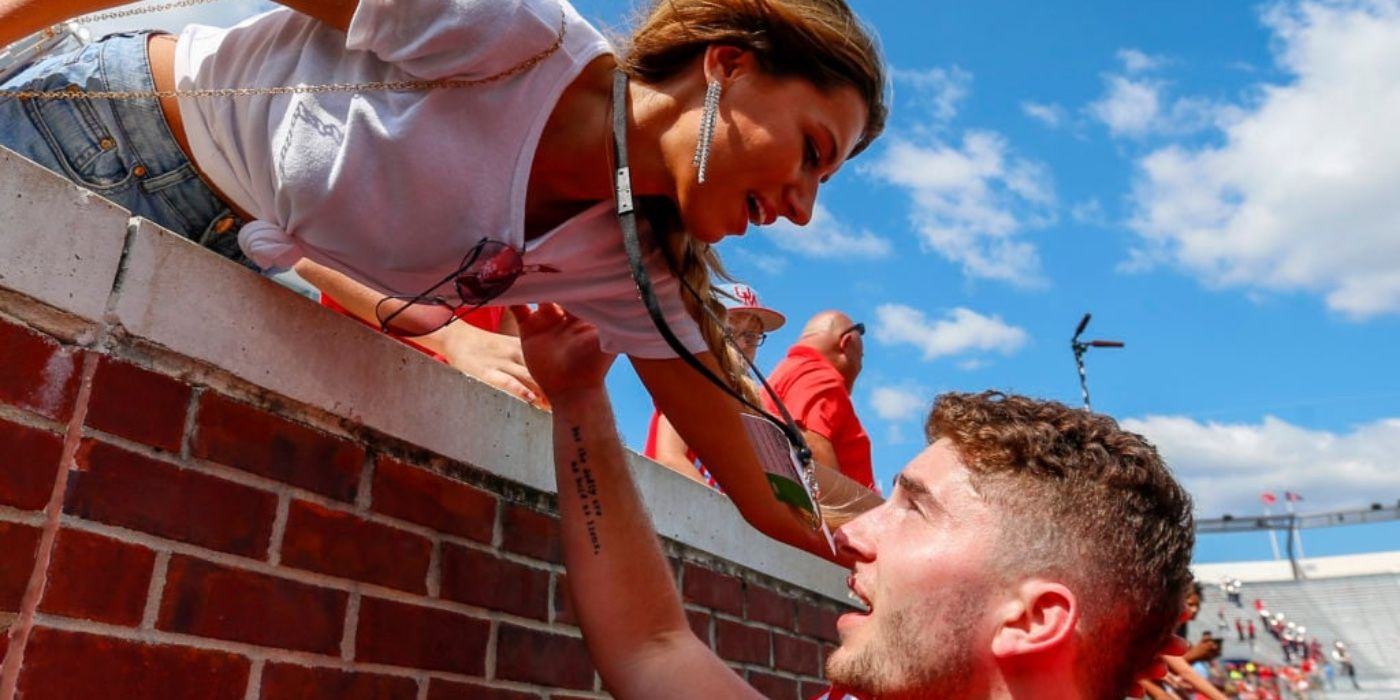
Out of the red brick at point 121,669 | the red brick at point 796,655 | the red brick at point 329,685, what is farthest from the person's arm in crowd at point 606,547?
the red brick at point 796,655

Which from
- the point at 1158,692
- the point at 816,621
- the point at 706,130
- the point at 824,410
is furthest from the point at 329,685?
the point at 1158,692

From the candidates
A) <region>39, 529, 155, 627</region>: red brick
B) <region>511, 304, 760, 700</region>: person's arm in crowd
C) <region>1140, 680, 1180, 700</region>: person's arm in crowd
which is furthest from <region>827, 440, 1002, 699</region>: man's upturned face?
<region>1140, 680, 1180, 700</region>: person's arm in crowd

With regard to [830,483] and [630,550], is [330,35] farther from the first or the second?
[830,483]

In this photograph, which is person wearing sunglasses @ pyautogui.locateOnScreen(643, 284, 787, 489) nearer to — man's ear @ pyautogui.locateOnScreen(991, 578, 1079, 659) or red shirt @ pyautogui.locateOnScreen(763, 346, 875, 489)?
red shirt @ pyautogui.locateOnScreen(763, 346, 875, 489)

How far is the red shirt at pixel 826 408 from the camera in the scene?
3.97m

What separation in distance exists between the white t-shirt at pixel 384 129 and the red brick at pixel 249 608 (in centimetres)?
48

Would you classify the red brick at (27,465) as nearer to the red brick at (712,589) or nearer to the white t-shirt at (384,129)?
the white t-shirt at (384,129)

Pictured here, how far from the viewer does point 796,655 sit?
133 inches

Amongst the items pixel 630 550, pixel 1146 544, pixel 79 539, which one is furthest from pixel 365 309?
pixel 1146 544

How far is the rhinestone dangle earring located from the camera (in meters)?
1.72

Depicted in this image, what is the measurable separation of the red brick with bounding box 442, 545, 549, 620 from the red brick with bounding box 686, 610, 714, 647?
564mm

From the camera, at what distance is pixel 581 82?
1748mm

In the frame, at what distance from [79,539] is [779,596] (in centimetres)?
230

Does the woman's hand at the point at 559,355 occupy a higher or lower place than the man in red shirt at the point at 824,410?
lower
